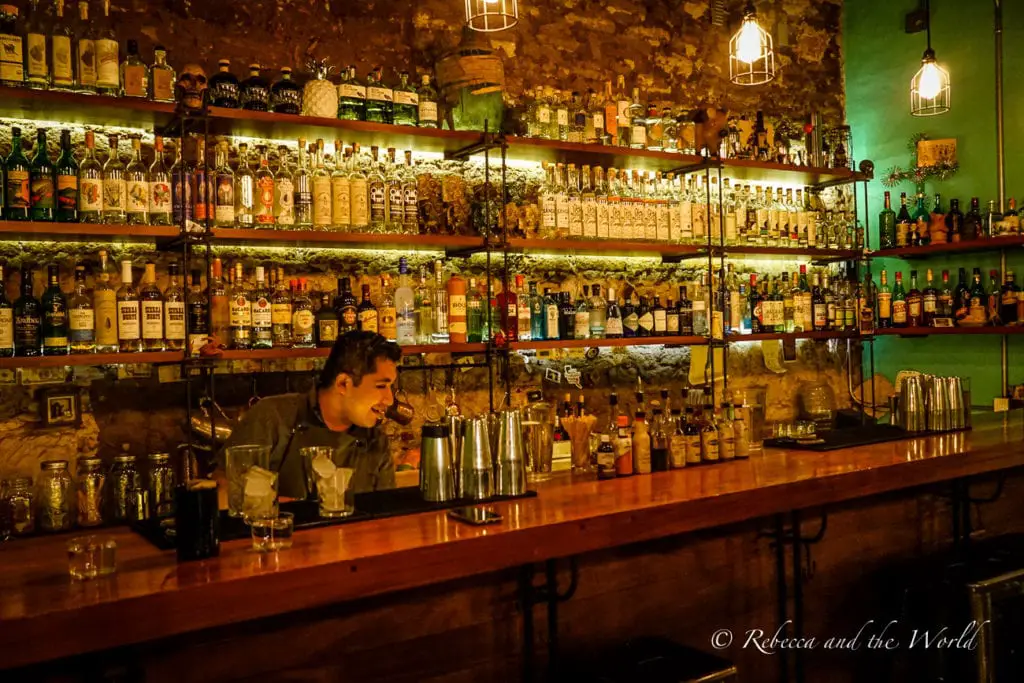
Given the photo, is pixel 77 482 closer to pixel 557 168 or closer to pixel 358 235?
pixel 358 235

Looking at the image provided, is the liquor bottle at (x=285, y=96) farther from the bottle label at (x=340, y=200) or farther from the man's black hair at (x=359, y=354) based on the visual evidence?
the man's black hair at (x=359, y=354)

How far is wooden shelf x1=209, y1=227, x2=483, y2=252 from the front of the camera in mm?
3102

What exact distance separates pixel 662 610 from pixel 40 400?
235cm

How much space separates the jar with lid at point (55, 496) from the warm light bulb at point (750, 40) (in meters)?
2.96

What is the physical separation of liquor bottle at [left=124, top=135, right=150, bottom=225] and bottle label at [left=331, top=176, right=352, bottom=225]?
0.68 meters

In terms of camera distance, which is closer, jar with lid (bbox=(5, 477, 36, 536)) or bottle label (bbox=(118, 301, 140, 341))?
jar with lid (bbox=(5, 477, 36, 536))

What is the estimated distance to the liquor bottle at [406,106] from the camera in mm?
3553

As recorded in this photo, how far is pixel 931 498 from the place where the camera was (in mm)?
3338

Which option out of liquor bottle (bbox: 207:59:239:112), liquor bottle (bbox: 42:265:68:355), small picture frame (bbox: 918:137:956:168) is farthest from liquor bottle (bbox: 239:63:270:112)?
small picture frame (bbox: 918:137:956:168)

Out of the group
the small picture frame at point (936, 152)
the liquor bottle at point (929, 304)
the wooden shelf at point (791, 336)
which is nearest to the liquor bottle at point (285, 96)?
the wooden shelf at point (791, 336)

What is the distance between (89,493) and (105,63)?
1.50 meters

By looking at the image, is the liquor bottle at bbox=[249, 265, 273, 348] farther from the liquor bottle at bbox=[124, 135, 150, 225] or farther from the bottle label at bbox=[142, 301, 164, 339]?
the liquor bottle at bbox=[124, 135, 150, 225]

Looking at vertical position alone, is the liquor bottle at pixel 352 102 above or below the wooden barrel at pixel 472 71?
below

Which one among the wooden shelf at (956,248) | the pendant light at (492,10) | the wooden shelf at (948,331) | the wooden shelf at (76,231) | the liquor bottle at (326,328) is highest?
the pendant light at (492,10)
